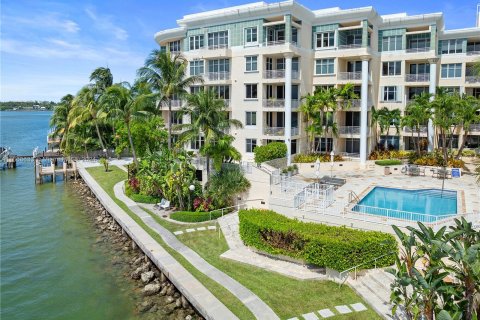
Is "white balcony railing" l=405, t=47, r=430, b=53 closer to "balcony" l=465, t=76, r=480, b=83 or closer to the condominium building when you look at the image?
the condominium building

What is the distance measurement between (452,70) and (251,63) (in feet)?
71.0

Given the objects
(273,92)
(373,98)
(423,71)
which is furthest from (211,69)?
(423,71)

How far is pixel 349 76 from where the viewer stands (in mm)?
40875

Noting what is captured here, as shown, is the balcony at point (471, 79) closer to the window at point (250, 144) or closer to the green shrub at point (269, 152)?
the green shrub at point (269, 152)

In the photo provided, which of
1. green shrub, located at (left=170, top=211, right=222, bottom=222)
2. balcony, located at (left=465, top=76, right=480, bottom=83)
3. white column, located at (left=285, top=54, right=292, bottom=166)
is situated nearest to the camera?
green shrub, located at (left=170, top=211, right=222, bottom=222)

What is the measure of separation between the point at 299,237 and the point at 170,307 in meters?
7.15

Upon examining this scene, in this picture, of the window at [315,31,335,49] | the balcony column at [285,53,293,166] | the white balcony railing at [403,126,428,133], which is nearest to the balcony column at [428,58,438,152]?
the white balcony railing at [403,126,428,133]

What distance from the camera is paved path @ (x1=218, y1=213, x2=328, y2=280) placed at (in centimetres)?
2022

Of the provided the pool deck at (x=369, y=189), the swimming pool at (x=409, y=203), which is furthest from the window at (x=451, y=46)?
the swimming pool at (x=409, y=203)

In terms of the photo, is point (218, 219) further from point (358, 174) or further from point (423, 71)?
point (423, 71)

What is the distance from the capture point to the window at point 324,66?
41250 millimetres

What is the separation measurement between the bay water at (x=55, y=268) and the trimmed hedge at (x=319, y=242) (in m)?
7.51

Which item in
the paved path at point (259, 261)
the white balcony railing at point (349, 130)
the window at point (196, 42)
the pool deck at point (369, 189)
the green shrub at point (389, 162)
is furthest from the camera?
the window at point (196, 42)

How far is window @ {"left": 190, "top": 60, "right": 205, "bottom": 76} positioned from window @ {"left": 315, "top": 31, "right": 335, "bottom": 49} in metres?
11.9
